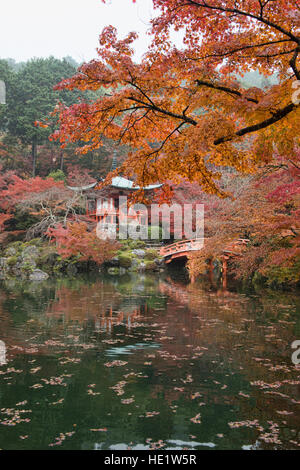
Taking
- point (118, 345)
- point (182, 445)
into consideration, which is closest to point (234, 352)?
point (118, 345)

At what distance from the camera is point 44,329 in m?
7.86

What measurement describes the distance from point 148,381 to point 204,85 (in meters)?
3.81

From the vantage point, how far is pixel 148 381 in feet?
15.9

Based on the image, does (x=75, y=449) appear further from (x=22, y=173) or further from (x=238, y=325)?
(x=22, y=173)

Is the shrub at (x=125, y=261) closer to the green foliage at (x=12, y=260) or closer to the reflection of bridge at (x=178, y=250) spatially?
the reflection of bridge at (x=178, y=250)

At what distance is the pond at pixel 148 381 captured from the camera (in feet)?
11.7

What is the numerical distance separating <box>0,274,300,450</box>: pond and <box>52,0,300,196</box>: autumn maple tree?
8.99ft

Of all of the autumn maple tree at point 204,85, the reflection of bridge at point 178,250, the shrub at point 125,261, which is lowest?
the shrub at point 125,261

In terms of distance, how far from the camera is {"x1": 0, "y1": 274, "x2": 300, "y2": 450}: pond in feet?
11.7

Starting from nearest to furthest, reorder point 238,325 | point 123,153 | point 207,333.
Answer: point 207,333, point 238,325, point 123,153

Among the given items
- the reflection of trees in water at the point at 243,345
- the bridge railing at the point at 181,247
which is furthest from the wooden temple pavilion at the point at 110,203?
the reflection of trees in water at the point at 243,345

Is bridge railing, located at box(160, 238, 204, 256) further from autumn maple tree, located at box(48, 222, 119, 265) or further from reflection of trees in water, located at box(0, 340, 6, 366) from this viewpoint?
reflection of trees in water, located at box(0, 340, 6, 366)

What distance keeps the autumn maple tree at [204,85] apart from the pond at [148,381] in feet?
8.99
